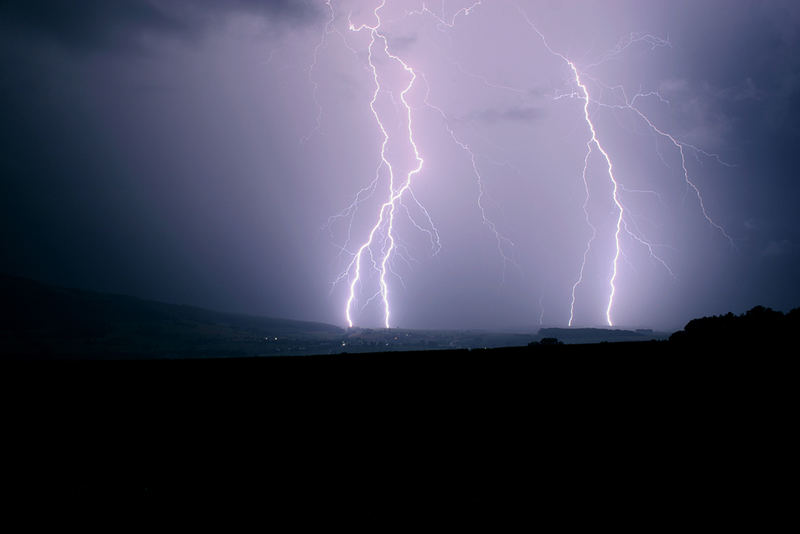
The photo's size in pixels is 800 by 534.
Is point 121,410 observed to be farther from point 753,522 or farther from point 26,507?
point 753,522

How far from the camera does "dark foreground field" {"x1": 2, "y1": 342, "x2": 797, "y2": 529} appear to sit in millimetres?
1639

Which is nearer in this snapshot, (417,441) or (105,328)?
(417,441)

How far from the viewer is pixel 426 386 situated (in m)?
2.84

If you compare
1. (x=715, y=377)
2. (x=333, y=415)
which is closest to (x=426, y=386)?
(x=333, y=415)

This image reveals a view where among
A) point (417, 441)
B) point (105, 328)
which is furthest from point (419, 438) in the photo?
point (105, 328)

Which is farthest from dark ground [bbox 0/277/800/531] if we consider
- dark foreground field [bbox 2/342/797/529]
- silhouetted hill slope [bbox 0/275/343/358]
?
silhouetted hill slope [bbox 0/275/343/358]

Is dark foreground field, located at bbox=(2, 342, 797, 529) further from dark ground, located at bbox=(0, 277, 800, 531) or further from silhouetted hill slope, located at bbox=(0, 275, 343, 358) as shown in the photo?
silhouetted hill slope, located at bbox=(0, 275, 343, 358)

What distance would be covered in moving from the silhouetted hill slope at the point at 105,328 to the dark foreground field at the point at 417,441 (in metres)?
67.0

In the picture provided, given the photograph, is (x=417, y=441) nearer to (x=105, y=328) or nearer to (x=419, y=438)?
(x=419, y=438)

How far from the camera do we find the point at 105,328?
274 feet

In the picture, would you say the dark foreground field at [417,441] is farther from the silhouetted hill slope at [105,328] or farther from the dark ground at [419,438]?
the silhouetted hill slope at [105,328]

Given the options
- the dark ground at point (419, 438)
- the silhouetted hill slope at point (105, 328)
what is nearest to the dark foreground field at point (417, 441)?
the dark ground at point (419, 438)

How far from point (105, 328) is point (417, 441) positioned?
10437 cm

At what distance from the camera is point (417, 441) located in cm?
211
